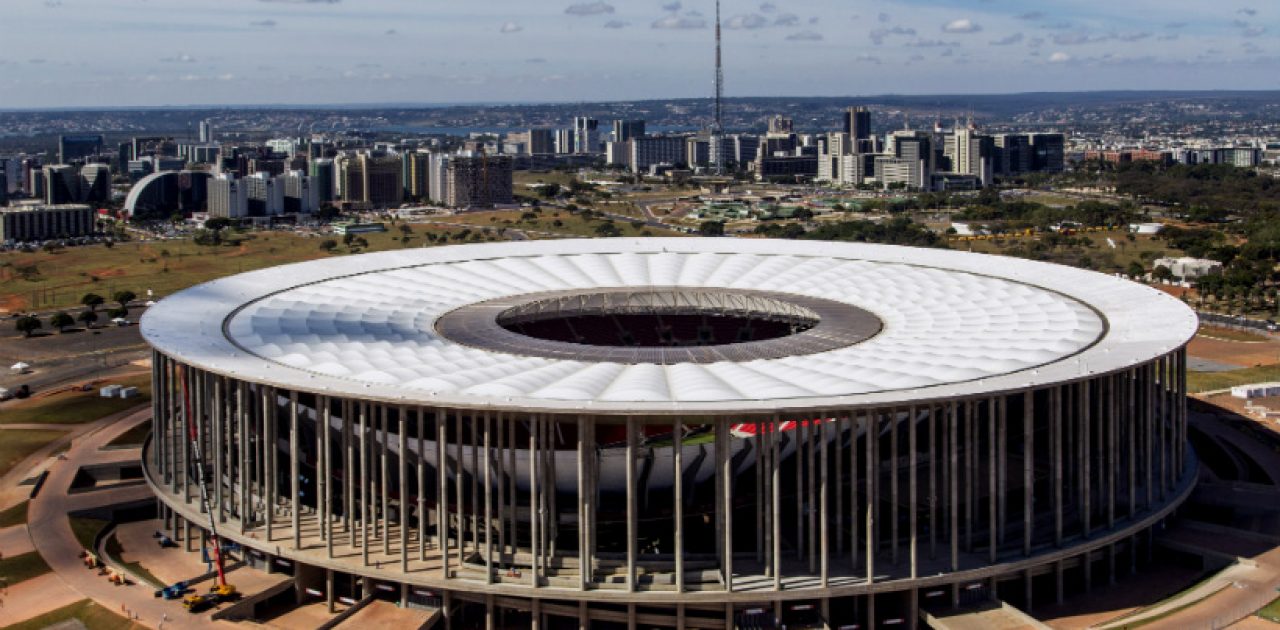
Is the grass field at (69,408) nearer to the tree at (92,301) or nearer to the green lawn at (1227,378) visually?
the tree at (92,301)

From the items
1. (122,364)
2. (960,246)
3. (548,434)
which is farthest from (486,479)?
(960,246)

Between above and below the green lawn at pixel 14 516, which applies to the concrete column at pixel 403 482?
above

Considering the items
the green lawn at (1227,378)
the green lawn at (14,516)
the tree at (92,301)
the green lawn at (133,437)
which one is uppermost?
the tree at (92,301)

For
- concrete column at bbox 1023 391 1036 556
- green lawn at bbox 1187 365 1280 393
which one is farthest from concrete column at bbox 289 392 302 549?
green lawn at bbox 1187 365 1280 393

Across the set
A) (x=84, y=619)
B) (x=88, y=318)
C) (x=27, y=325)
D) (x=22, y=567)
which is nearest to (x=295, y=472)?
(x=84, y=619)

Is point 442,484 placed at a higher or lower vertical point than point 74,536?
higher

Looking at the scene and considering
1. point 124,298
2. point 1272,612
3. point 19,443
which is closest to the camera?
point 1272,612

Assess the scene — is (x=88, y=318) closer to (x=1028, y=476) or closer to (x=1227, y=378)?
(x=1227, y=378)

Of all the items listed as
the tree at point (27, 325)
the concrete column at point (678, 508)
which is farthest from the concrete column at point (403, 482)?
the tree at point (27, 325)
